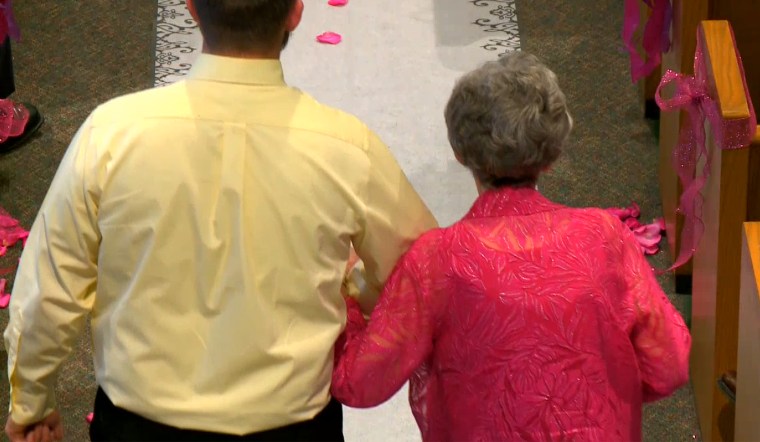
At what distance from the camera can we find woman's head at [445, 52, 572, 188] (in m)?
1.71

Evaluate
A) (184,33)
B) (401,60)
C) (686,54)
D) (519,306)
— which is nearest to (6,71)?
(184,33)

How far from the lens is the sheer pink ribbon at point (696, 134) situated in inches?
91.2

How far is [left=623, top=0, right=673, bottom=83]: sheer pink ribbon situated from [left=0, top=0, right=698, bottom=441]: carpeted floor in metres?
0.31

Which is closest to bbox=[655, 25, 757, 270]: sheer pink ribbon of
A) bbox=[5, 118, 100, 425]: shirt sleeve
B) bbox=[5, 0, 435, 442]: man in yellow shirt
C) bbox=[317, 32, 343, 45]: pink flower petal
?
bbox=[5, 0, 435, 442]: man in yellow shirt

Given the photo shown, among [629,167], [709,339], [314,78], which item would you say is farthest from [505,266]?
[314,78]

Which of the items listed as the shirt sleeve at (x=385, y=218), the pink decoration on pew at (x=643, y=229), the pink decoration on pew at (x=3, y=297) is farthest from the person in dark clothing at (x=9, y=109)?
the shirt sleeve at (x=385, y=218)

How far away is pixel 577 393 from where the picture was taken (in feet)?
5.72

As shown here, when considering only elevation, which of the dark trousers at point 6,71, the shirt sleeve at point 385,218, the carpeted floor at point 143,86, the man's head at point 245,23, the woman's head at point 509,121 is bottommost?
the carpeted floor at point 143,86

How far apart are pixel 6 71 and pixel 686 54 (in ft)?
6.07

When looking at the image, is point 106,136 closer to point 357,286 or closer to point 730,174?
point 357,286

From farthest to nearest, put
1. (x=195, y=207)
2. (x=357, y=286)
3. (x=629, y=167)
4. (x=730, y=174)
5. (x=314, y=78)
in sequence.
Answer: (x=314, y=78) → (x=629, y=167) → (x=730, y=174) → (x=357, y=286) → (x=195, y=207)

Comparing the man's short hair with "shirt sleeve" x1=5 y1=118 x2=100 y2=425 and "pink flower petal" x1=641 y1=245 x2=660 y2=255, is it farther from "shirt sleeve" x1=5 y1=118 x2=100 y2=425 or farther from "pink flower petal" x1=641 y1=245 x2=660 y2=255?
"pink flower petal" x1=641 y1=245 x2=660 y2=255

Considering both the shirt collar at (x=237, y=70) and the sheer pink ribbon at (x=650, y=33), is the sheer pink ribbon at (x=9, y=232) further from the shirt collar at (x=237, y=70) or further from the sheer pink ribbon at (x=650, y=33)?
the shirt collar at (x=237, y=70)

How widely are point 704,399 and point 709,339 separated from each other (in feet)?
0.50
